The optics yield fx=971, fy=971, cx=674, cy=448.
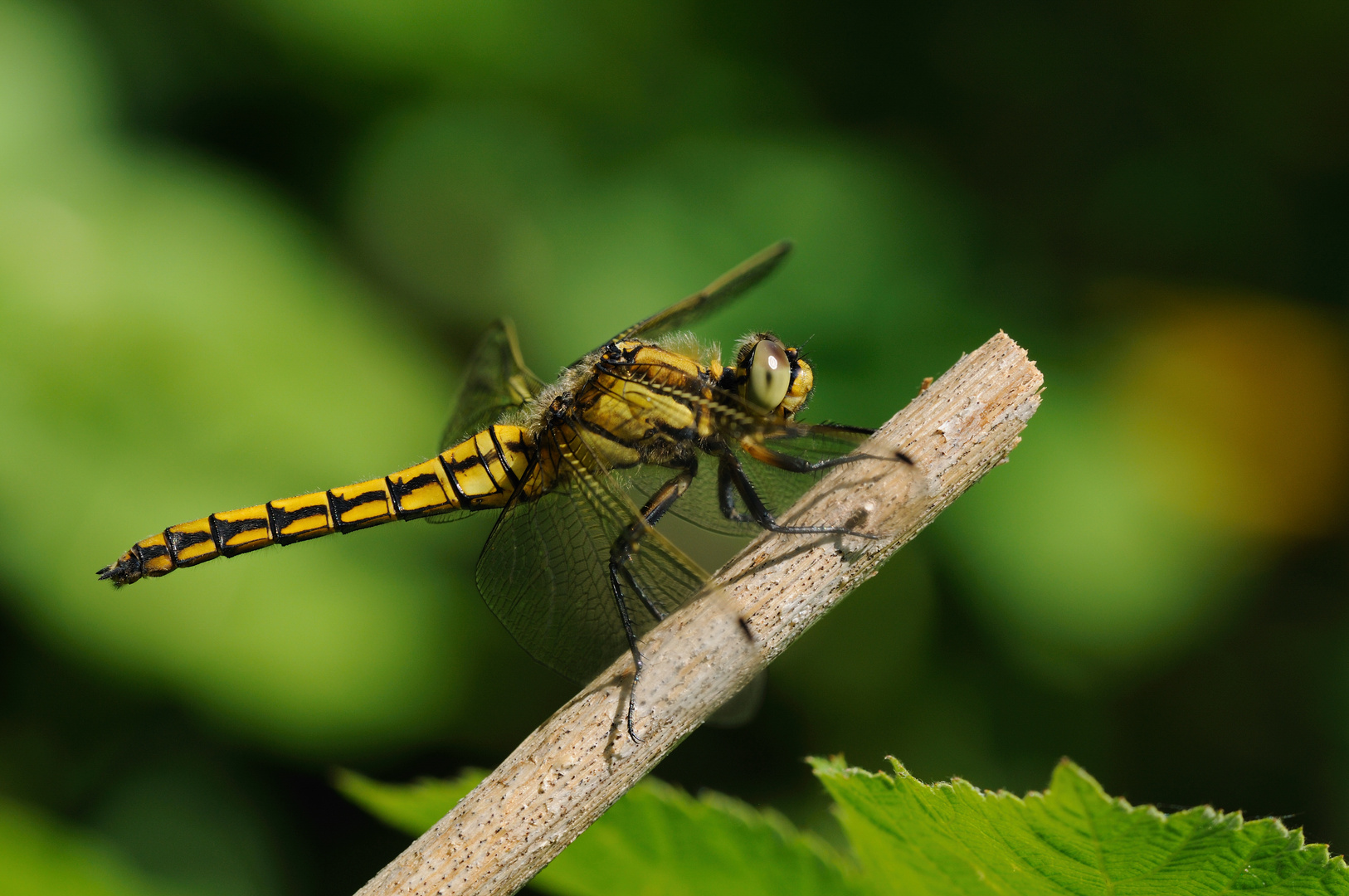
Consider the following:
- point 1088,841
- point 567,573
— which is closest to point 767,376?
point 567,573

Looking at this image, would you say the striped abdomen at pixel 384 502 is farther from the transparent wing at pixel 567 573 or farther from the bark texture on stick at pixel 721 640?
the bark texture on stick at pixel 721 640

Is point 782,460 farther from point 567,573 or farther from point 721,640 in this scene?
point 721,640

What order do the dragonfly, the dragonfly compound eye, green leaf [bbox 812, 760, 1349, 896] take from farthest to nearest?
1. the dragonfly compound eye
2. the dragonfly
3. green leaf [bbox 812, 760, 1349, 896]

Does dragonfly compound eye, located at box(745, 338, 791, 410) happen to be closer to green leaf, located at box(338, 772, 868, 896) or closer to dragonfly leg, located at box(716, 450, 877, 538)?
dragonfly leg, located at box(716, 450, 877, 538)

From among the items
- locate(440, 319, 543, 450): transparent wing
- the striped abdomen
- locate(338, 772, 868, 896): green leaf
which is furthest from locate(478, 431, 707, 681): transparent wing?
locate(338, 772, 868, 896): green leaf

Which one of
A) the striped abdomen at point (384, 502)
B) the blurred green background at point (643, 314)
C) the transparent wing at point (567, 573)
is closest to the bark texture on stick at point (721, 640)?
the transparent wing at point (567, 573)

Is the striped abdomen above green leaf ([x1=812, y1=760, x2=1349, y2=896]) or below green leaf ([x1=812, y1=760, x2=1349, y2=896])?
above

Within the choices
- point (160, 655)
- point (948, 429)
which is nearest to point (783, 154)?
point (948, 429)
